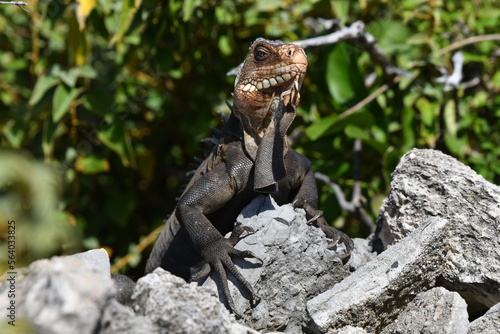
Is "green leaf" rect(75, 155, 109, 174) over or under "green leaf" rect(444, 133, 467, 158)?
under

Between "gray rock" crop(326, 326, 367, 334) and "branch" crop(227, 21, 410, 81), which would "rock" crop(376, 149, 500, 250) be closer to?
"gray rock" crop(326, 326, 367, 334)

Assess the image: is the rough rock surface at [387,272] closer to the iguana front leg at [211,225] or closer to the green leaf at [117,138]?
the iguana front leg at [211,225]

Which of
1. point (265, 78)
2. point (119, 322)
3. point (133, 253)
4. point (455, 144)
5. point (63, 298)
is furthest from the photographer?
point (133, 253)

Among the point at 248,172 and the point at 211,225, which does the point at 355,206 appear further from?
the point at 211,225

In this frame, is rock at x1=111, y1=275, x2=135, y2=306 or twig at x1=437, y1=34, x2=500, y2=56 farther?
twig at x1=437, y1=34, x2=500, y2=56

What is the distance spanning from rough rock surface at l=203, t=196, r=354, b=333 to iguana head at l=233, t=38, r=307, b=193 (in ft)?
0.68

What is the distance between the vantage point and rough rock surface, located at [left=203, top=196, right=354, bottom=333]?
3.14 m

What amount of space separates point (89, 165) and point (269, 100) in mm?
2995

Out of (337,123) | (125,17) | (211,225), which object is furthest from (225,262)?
(125,17)

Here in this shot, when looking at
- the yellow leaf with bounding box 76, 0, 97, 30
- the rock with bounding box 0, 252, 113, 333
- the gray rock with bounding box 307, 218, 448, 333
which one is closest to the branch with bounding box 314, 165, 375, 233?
the gray rock with bounding box 307, 218, 448, 333

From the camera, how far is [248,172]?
3.56m

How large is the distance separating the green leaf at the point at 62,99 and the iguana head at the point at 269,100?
7.17 ft

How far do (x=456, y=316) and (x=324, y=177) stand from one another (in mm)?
2421

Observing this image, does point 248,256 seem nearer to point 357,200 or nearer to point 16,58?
point 357,200
